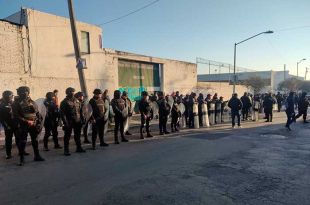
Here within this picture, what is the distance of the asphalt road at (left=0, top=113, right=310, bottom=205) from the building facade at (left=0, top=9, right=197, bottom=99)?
709 centimetres

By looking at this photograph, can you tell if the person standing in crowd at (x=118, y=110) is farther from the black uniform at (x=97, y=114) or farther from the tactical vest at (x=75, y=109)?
Answer: the tactical vest at (x=75, y=109)

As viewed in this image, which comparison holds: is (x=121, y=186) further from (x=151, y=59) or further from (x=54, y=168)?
(x=151, y=59)

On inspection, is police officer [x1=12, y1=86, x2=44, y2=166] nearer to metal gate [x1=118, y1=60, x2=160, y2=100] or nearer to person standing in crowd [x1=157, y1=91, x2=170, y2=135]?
person standing in crowd [x1=157, y1=91, x2=170, y2=135]

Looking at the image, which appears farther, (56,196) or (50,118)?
(50,118)

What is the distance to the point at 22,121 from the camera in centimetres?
758

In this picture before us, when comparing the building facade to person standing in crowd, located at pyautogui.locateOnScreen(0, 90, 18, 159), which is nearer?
person standing in crowd, located at pyautogui.locateOnScreen(0, 90, 18, 159)

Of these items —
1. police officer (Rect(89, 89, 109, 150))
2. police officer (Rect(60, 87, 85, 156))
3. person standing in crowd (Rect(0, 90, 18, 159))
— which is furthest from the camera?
police officer (Rect(89, 89, 109, 150))

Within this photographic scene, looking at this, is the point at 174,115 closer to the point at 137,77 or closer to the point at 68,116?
the point at 68,116

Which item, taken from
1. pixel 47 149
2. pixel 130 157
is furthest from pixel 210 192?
pixel 47 149

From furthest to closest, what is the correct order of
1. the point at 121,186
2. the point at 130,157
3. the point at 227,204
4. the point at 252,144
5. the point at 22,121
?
the point at 252,144, the point at 130,157, the point at 22,121, the point at 121,186, the point at 227,204

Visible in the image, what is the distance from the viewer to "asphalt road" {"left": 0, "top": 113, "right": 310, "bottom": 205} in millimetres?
5055

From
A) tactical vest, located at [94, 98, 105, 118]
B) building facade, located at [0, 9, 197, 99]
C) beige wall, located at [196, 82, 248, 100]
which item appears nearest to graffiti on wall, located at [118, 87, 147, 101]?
Result: building facade, located at [0, 9, 197, 99]

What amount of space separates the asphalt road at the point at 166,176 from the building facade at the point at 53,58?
7.09 metres

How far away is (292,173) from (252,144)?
142 inches
